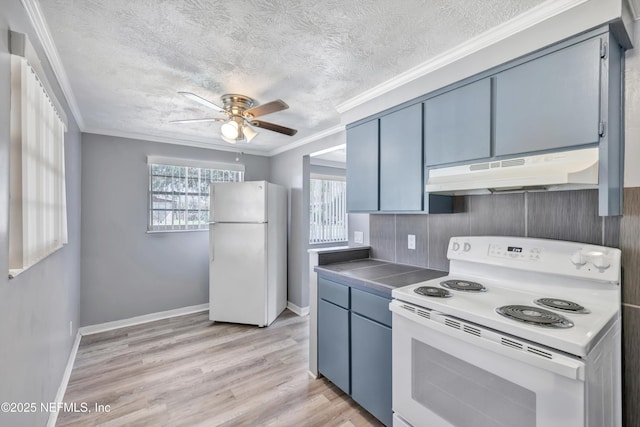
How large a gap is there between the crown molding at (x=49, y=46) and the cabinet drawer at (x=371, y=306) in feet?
7.56

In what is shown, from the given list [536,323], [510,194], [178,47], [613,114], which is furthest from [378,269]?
[178,47]

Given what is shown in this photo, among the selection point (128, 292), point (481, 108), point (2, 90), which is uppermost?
point (481, 108)

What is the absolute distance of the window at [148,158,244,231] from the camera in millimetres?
3678

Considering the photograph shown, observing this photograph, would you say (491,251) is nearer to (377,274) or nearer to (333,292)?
(377,274)

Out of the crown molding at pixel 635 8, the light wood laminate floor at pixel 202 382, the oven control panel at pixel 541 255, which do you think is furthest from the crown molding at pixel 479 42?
the light wood laminate floor at pixel 202 382

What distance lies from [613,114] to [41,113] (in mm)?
2790

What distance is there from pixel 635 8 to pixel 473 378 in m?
1.84

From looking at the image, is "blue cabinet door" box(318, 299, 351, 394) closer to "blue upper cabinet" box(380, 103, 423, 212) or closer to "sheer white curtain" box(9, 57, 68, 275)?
"blue upper cabinet" box(380, 103, 423, 212)

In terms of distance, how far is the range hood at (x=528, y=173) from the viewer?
1267 millimetres

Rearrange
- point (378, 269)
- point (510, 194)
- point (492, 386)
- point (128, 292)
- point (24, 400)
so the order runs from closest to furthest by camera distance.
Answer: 1. point (492, 386)
2. point (24, 400)
3. point (510, 194)
4. point (378, 269)
5. point (128, 292)

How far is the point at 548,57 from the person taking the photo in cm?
140

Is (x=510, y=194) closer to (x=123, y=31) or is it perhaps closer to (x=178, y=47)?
(x=178, y=47)

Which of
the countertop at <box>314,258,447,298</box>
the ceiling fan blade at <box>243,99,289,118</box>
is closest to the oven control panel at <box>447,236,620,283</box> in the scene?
the countertop at <box>314,258,447,298</box>

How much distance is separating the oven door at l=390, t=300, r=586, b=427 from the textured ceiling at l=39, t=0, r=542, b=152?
4.92 feet
